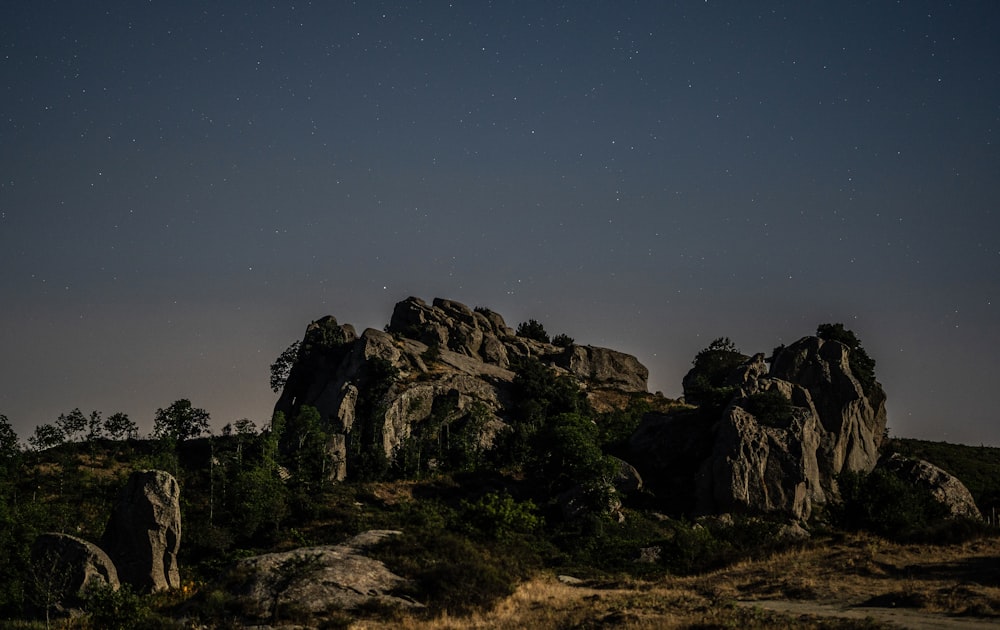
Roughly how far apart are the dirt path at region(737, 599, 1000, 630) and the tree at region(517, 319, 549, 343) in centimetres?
11237

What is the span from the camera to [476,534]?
41.1 meters

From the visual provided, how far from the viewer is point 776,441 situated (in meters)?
62.8

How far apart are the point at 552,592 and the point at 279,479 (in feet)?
122

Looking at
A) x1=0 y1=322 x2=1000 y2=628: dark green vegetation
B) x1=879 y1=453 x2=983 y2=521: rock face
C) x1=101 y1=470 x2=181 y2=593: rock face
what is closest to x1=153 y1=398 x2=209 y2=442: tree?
x1=0 y1=322 x2=1000 y2=628: dark green vegetation

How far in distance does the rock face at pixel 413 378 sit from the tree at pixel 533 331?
11507 mm

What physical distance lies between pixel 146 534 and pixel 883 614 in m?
38.6

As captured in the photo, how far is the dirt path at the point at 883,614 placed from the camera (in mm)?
22656

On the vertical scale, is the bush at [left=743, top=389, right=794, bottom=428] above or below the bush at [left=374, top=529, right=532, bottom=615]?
above

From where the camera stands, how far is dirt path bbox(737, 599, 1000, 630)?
22.7 meters

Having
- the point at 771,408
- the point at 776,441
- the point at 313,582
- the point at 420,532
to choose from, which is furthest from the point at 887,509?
the point at 313,582

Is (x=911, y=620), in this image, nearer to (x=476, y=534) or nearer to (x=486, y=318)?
(x=476, y=534)

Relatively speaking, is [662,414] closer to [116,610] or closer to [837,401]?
[837,401]

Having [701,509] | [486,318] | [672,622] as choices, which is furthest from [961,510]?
[486,318]

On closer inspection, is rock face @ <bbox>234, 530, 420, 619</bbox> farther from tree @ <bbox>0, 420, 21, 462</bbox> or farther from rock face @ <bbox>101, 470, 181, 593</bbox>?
tree @ <bbox>0, 420, 21, 462</bbox>
